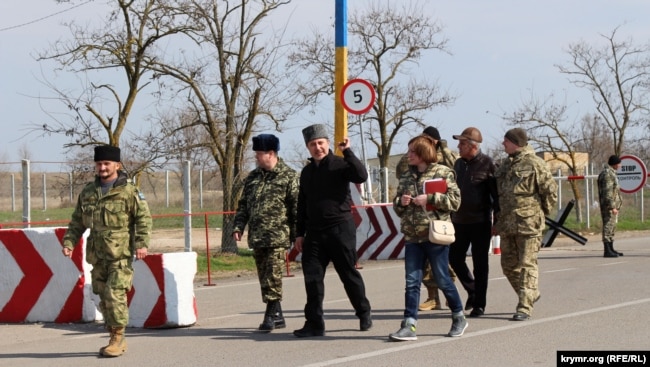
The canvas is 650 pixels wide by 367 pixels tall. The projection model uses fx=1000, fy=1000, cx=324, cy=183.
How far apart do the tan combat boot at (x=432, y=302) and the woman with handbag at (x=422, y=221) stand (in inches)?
68.4

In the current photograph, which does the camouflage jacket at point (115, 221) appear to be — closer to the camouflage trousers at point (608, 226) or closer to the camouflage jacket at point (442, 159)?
the camouflage jacket at point (442, 159)

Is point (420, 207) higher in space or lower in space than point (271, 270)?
higher

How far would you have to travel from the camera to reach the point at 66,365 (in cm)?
826

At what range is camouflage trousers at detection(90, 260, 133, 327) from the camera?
855 cm

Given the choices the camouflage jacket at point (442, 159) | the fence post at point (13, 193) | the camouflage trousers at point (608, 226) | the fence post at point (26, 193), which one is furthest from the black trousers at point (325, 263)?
the fence post at point (13, 193)

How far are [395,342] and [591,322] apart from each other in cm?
203

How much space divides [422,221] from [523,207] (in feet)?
5.03

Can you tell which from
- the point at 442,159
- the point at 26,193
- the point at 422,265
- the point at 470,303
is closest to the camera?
the point at 422,265

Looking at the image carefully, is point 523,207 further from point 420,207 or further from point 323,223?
point 323,223

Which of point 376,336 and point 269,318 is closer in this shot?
point 376,336

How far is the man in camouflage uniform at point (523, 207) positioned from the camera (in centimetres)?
979

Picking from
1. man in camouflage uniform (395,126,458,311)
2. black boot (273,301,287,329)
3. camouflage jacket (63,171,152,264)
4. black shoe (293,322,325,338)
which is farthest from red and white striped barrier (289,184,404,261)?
camouflage jacket (63,171,152,264)

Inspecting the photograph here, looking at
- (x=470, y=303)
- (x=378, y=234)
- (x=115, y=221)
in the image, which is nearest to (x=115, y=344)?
(x=115, y=221)

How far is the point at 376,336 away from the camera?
357 inches
